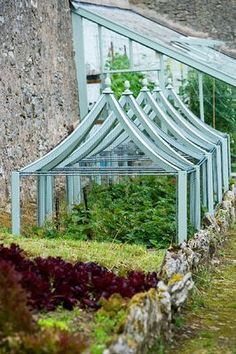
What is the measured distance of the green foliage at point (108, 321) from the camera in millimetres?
5463

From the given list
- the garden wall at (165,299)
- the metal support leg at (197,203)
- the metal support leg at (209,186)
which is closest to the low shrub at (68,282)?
the garden wall at (165,299)

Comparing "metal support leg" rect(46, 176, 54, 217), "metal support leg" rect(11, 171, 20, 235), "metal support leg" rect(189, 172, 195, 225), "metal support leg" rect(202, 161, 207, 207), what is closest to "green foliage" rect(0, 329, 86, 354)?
"metal support leg" rect(11, 171, 20, 235)

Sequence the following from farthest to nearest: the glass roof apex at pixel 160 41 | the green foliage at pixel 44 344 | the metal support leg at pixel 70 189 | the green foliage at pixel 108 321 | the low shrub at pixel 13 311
A: 1. the glass roof apex at pixel 160 41
2. the metal support leg at pixel 70 189
3. the green foliage at pixel 108 321
4. the low shrub at pixel 13 311
5. the green foliage at pixel 44 344

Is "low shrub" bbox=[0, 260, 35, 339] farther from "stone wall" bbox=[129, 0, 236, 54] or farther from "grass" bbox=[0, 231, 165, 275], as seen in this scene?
"stone wall" bbox=[129, 0, 236, 54]

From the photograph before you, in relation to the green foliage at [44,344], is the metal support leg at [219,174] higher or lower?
higher

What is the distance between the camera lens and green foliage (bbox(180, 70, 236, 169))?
15.5 metres

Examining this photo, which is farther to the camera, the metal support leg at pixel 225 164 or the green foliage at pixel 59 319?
the metal support leg at pixel 225 164

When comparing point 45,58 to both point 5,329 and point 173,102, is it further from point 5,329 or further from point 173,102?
point 5,329

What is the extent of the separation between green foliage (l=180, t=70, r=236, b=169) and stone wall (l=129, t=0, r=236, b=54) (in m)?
3.25

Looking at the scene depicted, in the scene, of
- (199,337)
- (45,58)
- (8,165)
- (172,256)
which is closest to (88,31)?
(45,58)

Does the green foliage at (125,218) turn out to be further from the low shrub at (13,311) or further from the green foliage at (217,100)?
the low shrub at (13,311)

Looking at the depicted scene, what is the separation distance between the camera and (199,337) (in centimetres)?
700

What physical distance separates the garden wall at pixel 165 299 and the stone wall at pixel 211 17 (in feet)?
31.6

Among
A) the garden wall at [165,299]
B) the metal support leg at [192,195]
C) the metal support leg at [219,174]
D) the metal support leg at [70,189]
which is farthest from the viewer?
the metal support leg at [219,174]
